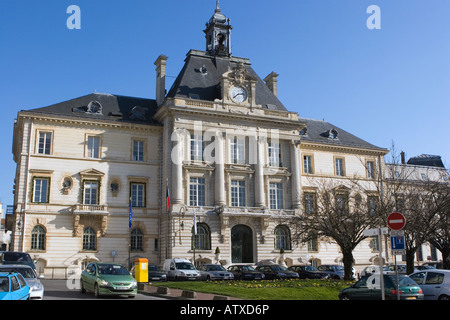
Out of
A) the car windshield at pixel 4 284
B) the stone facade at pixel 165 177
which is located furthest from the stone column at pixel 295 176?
the car windshield at pixel 4 284

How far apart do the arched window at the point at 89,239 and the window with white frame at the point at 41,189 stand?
4.27 metres

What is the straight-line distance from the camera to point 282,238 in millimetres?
46531

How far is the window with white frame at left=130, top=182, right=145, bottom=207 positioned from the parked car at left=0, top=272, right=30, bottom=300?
29.2m

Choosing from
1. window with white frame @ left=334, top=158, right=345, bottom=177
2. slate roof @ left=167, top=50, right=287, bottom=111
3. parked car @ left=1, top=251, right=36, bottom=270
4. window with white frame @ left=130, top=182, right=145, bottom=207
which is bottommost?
parked car @ left=1, top=251, right=36, bottom=270

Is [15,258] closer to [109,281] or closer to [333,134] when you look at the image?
[109,281]

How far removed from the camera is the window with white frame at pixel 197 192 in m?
43.7

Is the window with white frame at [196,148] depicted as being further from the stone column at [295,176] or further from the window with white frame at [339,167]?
the window with white frame at [339,167]

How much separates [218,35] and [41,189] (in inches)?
977

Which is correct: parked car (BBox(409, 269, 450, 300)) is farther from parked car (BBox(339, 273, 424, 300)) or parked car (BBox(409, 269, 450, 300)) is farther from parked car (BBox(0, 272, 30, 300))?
parked car (BBox(0, 272, 30, 300))

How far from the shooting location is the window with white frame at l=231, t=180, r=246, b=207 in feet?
149

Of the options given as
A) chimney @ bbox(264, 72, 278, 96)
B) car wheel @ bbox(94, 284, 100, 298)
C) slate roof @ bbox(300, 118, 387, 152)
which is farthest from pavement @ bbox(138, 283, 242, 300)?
chimney @ bbox(264, 72, 278, 96)

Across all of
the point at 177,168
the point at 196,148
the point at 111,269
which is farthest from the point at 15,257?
the point at 196,148

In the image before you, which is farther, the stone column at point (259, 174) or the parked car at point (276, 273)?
the stone column at point (259, 174)
